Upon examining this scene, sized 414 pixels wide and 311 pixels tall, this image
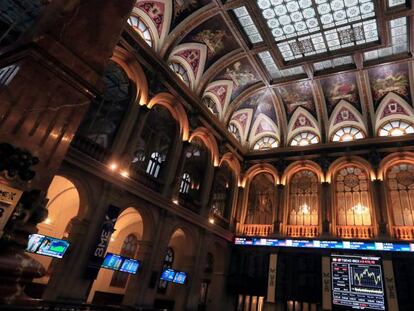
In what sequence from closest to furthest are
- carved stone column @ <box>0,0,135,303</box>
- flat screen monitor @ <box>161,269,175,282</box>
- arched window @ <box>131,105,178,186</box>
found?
carved stone column @ <box>0,0,135,303</box>, flat screen monitor @ <box>161,269,175,282</box>, arched window @ <box>131,105,178,186</box>

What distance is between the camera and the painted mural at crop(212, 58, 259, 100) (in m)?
17.1

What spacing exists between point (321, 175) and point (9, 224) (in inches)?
685

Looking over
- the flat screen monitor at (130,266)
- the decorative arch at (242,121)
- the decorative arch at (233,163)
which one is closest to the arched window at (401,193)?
the decorative arch at (233,163)

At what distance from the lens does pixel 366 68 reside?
1600cm

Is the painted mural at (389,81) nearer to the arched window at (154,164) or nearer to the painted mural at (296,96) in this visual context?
the painted mural at (296,96)

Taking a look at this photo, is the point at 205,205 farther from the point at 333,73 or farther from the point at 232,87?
the point at 333,73

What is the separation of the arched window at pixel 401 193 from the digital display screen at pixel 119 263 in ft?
42.6

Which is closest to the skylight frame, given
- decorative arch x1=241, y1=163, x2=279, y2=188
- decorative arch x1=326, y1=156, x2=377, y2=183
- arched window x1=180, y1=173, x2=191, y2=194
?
decorative arch x1=326, y1=156, x2=377, y2=183

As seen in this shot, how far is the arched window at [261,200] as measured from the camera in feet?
61.2

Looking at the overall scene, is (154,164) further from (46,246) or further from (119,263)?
(46,246)

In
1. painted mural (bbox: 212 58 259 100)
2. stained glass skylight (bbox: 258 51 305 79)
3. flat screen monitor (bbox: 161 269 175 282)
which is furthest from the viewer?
painted mural (bbox: 212 58 259 100)

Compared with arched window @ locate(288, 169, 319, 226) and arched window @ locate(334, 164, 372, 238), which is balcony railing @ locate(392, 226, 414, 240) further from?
arched window @ locate(288, 169, 319, 226)

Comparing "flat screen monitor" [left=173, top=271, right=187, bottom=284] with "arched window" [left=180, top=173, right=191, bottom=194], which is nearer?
"flat screen monitor" [left=173, top=271, right=187, bottom=284]

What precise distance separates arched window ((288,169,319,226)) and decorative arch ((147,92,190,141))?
317 inches
